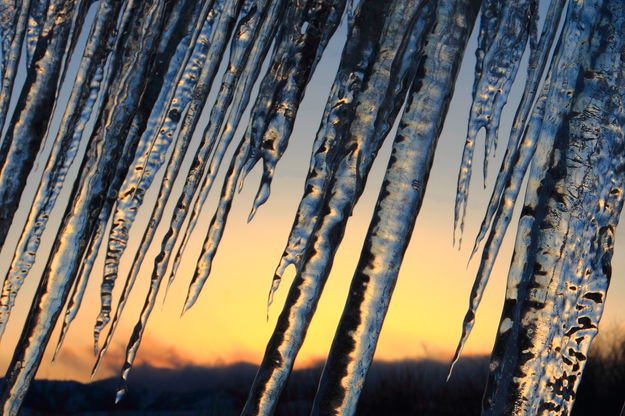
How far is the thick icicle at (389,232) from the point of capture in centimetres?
105

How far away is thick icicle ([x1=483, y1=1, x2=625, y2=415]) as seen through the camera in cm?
93

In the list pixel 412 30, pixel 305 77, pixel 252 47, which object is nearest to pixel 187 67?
pixel 252 47

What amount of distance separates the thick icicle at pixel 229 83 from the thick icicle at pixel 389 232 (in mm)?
386

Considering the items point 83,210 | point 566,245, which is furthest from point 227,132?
point 566,245

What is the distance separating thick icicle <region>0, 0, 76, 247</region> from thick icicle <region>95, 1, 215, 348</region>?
16.0 inches

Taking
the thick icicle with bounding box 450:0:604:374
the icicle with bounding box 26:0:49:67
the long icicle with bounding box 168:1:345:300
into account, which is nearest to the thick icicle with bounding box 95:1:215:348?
the long icicle with bounding box 168:1:345:300

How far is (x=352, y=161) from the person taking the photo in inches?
47.2

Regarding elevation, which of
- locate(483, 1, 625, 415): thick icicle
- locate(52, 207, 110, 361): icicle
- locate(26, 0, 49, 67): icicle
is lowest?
locate(52, 207, 110, 361): icicle

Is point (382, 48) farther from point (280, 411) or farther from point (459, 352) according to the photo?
point (280, 411)

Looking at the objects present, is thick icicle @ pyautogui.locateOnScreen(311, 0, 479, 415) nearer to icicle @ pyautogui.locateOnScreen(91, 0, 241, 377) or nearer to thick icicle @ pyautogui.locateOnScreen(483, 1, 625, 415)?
thick icicle @ pyautogui.locateOnScreen(483, 1, 625, 415)

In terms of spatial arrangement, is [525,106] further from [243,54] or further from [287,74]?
[243,54]

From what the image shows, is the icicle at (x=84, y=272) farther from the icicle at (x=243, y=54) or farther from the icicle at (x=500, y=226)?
the icicle at (x=500, y=226)

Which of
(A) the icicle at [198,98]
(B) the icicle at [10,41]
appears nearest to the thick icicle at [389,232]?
(A) the icicle at [198,98]

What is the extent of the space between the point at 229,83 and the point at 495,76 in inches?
22.3
